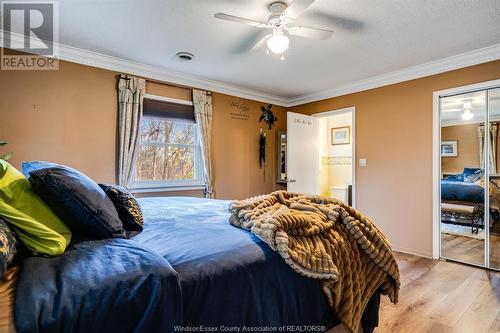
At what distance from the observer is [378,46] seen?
2.97 meters

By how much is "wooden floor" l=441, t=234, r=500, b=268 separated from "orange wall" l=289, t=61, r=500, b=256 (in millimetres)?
174

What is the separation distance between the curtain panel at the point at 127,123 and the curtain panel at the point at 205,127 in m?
0.81

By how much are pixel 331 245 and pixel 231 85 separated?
3503 mm

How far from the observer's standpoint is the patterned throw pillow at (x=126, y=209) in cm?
144

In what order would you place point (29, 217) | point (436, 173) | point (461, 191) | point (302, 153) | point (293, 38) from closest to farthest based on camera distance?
point (29, 217)
point (293, 38)
point (461, 191)
point (436, 173)
point (302, 153)

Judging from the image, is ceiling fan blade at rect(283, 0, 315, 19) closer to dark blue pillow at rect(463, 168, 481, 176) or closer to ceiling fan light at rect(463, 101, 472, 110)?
ceiling fan light at rect(463, 101, 472, 110)

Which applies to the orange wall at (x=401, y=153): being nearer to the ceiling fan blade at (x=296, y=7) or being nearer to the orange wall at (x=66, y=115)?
the ceiling fan blade at (x=296, y=7)

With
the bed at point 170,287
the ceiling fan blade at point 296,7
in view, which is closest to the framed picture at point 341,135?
the ceiling fan blade at point 296,7

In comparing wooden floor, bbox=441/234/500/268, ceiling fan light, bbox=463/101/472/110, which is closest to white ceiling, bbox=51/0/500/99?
ceiling fan light, bbox=463/101/472/110

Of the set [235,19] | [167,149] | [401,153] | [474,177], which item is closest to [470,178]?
[474,177]

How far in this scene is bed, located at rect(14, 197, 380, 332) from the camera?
0.73 metres

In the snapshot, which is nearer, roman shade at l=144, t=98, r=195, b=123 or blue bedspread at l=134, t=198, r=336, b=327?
blue bedspread at l=134, t=198, r=336, b=327

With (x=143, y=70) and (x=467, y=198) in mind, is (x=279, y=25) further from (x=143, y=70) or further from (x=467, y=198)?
(x=467, y=198)

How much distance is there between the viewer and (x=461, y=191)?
10.8ft
